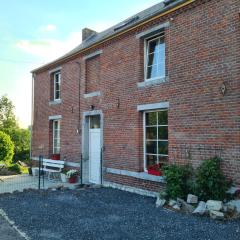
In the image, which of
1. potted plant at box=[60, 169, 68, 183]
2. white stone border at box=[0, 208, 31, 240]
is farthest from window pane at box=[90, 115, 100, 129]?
white stone border at box=[0, 208, 31, 240]

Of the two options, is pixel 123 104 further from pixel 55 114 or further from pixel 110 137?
pixel 55 114

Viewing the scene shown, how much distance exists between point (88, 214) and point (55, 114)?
8.73m

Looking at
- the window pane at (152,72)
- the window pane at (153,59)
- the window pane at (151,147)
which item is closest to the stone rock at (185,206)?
the window pane at (151,147)

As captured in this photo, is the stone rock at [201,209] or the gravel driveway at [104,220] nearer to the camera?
the gravel driveway at [104,220]

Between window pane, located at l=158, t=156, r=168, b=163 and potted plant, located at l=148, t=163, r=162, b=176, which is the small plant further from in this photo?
window pane, located at l=158, t=156, r=168, b=163

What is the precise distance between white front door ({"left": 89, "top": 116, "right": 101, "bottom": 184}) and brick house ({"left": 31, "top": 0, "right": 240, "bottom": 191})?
0.04 m

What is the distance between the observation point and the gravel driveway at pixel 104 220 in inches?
250

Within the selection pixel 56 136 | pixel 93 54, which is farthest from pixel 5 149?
pixel 93 54

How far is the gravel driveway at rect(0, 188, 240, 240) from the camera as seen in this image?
6340 millimetres

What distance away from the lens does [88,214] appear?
26.4 feet

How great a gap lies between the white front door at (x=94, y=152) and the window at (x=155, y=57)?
3470 millimetres

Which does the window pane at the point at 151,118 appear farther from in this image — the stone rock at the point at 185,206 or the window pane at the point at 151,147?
the stone rock at the point at 185,206

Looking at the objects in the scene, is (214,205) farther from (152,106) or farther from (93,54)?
(93,54)

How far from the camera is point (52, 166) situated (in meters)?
15.2
